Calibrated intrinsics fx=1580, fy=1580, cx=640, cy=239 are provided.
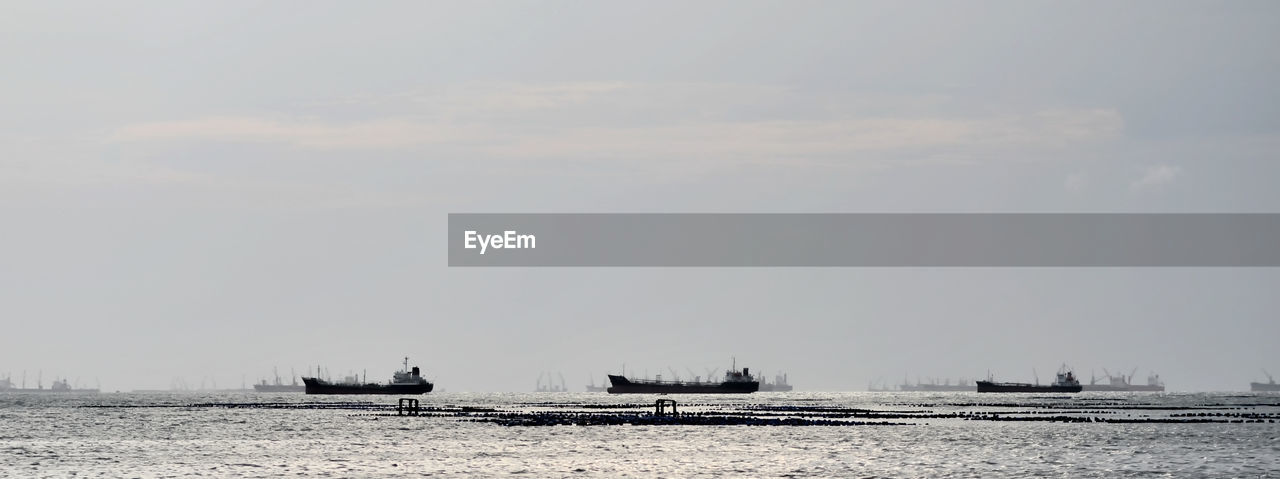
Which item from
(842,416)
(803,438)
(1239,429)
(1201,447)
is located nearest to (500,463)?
(803,438)

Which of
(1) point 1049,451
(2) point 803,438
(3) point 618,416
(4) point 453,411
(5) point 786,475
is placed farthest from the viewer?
(4) point 453,411

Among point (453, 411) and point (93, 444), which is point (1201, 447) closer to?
point (93, 444)

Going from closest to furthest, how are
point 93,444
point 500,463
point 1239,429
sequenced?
1. point 500,463
2. point 93,444
3. point 1239,429

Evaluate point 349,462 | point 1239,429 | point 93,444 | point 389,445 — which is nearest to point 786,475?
point 349,462

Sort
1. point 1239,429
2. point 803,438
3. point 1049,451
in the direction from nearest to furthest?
point 1049,451, point 803,438, point 1239,429

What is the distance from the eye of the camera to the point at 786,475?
256 feet

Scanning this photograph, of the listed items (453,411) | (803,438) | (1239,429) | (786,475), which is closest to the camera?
(786,475)

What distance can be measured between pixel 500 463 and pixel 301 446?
22.2 meters

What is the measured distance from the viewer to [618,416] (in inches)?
6230

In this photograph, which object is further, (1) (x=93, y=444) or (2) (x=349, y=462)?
(1) (x=93, y=444)

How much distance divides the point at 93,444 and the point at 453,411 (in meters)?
74.4

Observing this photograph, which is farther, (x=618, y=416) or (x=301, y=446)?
(x=618, y=416)

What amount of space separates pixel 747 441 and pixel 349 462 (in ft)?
104

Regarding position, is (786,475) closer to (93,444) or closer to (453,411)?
(93,444)
